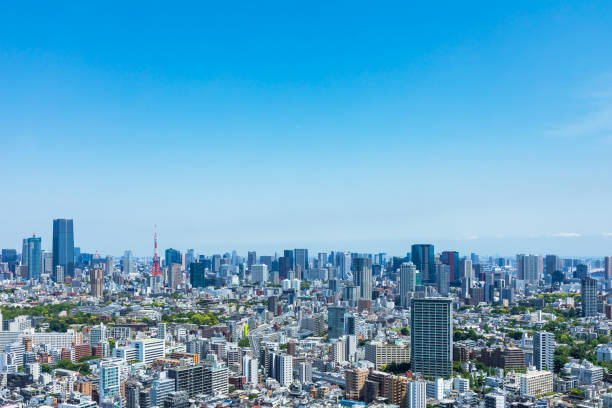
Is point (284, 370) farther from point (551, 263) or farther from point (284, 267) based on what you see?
point (551, 263)

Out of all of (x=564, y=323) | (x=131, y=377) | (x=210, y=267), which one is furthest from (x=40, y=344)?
(x=210, y=267)

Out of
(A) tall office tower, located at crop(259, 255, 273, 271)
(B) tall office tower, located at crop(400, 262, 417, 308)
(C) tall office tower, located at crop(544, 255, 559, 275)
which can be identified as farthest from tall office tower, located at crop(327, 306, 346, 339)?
(A) tall office tower, located at crop(259, 255, 273, 271)

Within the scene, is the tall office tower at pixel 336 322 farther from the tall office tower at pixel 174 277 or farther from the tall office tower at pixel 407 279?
the tall office tower at pixel 174 277

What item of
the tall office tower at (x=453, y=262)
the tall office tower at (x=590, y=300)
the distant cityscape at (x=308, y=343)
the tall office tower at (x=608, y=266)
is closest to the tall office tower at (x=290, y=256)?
the distant cityscape at (x=308, y=343)

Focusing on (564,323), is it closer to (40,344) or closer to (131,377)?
(131,377)

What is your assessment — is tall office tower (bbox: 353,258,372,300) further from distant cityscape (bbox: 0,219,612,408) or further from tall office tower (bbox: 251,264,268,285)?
tall office tower (bbox: 251,264,268,285)

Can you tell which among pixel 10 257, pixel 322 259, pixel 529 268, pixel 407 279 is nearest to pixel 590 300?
pixel 407 279
